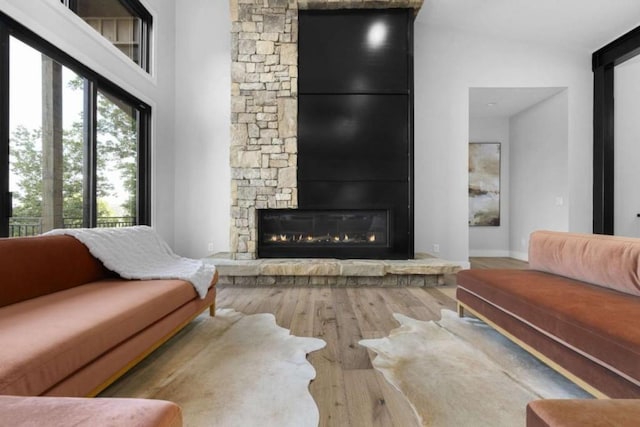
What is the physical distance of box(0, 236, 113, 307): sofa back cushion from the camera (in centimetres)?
163

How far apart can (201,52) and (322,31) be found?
1.77 m

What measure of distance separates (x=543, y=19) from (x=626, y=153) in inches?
84.6

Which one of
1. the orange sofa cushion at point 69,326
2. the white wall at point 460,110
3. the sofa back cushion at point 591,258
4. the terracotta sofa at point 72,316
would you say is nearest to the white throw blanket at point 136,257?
the terracotta sofa at point 72,316

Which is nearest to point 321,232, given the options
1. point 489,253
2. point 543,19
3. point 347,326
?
point 347,326

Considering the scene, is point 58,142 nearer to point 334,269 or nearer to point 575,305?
point 334,269

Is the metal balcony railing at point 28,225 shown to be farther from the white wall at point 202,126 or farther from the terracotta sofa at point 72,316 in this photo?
the white wall at point 202,126

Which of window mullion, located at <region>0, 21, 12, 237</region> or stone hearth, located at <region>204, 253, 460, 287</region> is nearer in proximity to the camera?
window mullion, located at <region>0, 21, 12, 237</region>

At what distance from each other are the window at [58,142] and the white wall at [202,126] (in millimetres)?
723

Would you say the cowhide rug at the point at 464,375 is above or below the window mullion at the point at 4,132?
below

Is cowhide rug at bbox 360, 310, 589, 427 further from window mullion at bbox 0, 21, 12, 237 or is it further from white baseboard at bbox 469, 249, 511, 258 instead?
white baseboard at bbox 469, 249, 511, 258

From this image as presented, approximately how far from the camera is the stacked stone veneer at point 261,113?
409cm

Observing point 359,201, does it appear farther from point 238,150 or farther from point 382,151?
point 238,150

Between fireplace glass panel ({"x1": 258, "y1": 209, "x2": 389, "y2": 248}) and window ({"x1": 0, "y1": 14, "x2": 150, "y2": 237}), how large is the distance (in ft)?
5.58

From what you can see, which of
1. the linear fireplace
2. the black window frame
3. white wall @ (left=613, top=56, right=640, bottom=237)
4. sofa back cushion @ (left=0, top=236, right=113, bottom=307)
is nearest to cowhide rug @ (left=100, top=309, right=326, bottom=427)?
sofa back cushion @ (left=0, top=236, right=113, bottom=307)
